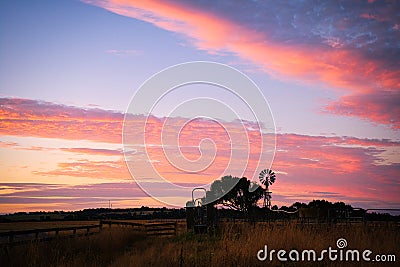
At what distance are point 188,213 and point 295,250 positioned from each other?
1882 centimetres

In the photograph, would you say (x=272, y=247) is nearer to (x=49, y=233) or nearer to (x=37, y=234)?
(x=37, y=234)

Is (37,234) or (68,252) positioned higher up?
(37,234)

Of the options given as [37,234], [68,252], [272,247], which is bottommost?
[68,252]

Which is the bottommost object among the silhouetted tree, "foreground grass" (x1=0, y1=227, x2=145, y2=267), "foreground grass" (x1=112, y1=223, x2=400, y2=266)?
"foreground grass" (x1=0, y1=227, x2=145, y2=267)

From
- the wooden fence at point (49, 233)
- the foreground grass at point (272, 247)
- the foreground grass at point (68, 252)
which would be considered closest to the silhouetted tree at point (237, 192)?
the wooden fence at point (49, 233)

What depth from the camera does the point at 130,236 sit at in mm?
28172

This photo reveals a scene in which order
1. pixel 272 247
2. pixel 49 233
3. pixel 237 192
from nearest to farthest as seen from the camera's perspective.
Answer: pixel 272 247
pixel 49 233
pixel 237 192

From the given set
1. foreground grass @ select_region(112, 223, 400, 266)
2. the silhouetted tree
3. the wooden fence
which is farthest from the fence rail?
the silhouetted tree

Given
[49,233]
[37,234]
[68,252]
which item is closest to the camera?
[68,252]

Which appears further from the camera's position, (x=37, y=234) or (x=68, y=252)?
(x=37, y=234)

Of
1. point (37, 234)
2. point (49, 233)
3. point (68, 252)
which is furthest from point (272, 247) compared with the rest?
point (49, 233)

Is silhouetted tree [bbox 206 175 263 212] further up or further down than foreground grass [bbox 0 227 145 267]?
further up

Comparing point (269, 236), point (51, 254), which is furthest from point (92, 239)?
point (269, 236)

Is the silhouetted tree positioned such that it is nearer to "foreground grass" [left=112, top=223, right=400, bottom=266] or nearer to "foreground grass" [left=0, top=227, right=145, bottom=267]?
"foreground grass" [left=0, top=227, right=145, bottom=267]
